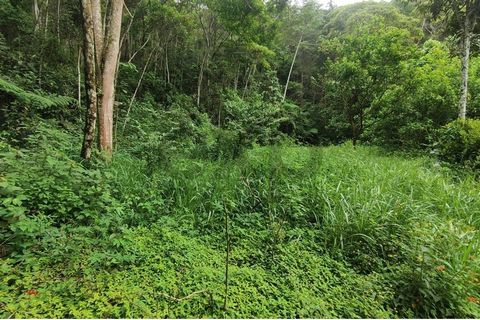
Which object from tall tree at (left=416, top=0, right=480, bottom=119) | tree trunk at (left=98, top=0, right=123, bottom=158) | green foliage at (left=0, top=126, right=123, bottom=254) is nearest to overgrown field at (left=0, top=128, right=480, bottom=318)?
green foliage at (left=0, top=126, right=123, bottom=254)

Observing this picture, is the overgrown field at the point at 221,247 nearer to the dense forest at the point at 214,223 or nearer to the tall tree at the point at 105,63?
the dense forest at the point at 214,223

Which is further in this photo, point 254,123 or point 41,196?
point 254,123

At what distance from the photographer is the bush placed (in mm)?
6004

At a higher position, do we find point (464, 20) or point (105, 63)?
point (464, 20)

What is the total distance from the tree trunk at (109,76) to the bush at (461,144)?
7294 mm

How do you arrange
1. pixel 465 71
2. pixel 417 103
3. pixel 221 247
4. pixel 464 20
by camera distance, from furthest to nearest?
pixel 417 103, pixel 464 20, pixel 465 71, pixel 221 247

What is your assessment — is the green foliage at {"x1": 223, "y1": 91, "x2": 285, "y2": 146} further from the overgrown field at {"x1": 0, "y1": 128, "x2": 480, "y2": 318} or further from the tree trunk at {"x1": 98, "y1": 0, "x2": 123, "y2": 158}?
the tree trunk at {"x1": 98, "y1": 0, "x2": 123, "y2": 158}

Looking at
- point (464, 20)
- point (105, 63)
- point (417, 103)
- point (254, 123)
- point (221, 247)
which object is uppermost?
point (464, 20)

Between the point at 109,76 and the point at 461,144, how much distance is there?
8117mm

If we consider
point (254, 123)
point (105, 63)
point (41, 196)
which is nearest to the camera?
point (41, 196)

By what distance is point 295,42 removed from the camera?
1984 centimetres

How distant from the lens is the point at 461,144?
639 centimetres

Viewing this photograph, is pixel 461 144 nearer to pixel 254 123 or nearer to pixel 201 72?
pixel 254 123

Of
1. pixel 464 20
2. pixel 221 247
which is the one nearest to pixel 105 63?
pixel 221 247
